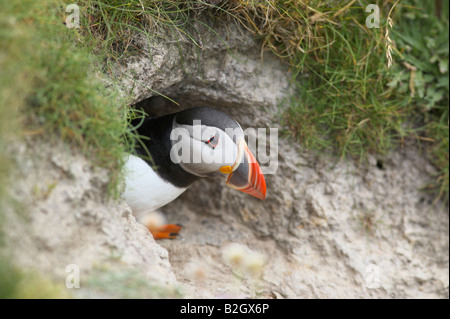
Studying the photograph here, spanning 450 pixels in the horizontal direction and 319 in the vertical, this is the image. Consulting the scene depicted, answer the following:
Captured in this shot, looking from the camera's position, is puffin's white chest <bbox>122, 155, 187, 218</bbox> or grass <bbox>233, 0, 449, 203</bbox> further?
grass <bbox>233, 0, 449, 203</bbox>

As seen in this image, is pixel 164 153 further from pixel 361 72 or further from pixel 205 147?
pixel 361 72

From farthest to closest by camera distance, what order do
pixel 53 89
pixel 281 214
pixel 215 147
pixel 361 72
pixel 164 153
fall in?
pixel 281 214
pixel 361 72
pixel 164 153
pixel 215 147
pixel 53 89

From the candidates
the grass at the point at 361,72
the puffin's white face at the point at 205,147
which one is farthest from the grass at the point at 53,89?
the grass at the point at 361,72

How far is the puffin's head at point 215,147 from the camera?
2408 millimetres

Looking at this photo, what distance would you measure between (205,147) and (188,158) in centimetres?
14

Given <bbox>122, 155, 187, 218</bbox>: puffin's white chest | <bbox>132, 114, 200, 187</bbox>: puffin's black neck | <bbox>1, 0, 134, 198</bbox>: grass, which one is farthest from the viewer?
<bbox>132, 114, 200, 187</bbox>: puffin's black neck

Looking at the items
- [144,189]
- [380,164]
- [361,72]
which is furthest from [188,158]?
[380,164]

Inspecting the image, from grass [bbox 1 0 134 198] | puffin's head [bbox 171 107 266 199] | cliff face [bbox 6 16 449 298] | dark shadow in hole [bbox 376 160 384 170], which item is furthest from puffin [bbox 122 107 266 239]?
dark shadow in hole [bbox 376 160 384 170]

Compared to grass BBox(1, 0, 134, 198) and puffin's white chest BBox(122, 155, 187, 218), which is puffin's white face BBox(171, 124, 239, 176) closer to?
puffin's white chest BBox(122, 155, 187, 218)

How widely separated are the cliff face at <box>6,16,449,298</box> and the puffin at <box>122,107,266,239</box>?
0.29 metres

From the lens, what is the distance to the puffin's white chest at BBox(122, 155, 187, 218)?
239 cm

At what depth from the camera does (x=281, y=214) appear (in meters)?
3.11

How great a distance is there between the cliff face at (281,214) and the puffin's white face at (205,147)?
13.3 inches

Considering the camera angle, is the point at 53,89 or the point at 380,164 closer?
the point at 53,89
